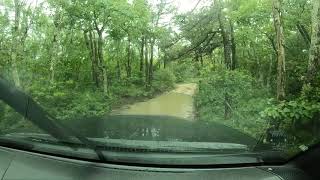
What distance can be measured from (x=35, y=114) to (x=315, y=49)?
155 centimetres

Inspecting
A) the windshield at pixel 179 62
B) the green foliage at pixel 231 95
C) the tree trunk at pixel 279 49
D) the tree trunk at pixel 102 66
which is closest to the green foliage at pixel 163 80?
the windshield at pixel 179 62

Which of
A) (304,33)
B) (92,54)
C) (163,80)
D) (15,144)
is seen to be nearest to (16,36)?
(92,54)

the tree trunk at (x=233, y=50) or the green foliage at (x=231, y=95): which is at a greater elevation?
the tree trunk at (x=233, y=50)

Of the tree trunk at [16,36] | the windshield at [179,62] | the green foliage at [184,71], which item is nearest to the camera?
the windshield at [179,62]

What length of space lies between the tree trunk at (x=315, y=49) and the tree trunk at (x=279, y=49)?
0.50ft

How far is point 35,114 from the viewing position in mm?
1388

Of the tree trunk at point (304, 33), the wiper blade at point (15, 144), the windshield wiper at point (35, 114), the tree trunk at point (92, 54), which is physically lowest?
the wiper blade at point (15, 144)

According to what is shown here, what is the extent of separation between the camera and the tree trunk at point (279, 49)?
207 centimetres

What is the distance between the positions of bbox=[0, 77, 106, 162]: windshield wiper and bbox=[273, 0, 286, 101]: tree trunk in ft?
3.97

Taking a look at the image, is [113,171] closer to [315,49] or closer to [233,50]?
[233,50]

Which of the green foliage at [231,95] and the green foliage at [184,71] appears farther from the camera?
the green foliage at [184,71]

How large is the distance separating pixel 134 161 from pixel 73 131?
277mm

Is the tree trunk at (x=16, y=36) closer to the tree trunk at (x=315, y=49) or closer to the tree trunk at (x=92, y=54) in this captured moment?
the tree trunk at (x=92, y=54)

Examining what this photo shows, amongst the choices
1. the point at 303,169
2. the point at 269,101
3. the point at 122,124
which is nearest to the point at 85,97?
the point at 122,124
